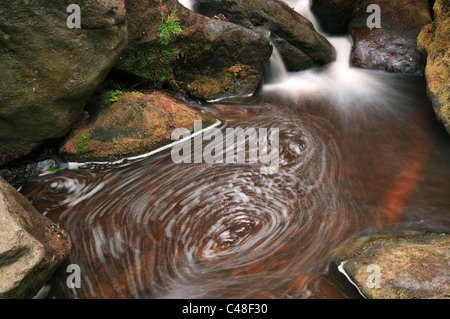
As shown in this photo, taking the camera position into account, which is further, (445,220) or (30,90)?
(30,90)

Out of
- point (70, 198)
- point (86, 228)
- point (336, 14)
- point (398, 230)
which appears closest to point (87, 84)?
point (70, 198)

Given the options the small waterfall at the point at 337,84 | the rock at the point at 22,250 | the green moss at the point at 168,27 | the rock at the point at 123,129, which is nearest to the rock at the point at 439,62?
the small waterfall at the point at 337,84

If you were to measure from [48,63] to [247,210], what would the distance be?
10.3ft

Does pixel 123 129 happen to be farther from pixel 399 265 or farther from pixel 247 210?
pixel 399 265

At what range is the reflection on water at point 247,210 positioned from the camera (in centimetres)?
333

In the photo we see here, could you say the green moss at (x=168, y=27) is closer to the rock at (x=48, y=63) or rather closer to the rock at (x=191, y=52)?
the rock at (x=191, y=52)

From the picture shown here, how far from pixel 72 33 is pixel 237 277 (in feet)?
11.9

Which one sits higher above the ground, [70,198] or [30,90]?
[30,90]

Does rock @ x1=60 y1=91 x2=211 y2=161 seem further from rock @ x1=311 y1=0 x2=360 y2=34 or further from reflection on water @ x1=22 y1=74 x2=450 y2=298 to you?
rock @ x1=311 y1=0 x2=360 y2=34

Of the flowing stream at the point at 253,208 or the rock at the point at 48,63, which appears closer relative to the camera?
the flowing stream at the point at 253,208

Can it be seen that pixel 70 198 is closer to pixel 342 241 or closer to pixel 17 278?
pixel 17 278

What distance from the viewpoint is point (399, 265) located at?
3205 millimetres

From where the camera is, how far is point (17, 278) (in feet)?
9.43

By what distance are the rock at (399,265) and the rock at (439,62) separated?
118 inches
